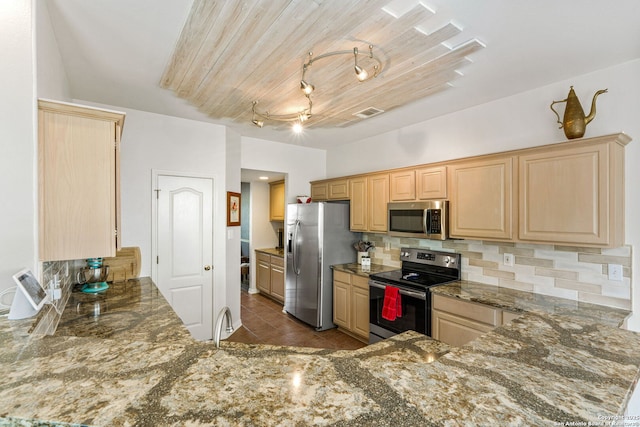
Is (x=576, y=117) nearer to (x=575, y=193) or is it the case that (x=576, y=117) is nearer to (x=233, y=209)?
(x=575, y=193)

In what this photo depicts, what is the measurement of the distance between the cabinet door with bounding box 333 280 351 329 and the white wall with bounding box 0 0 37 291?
3034 mm

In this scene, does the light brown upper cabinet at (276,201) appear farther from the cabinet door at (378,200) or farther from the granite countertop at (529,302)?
the granite countertop at (529,302)

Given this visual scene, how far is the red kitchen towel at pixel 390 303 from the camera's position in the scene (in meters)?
3.05

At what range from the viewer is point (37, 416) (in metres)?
0.64

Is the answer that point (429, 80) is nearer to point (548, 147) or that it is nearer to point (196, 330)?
point (548, 147)

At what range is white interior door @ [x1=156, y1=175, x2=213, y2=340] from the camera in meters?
3.30

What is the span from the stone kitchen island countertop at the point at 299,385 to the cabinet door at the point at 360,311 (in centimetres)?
239

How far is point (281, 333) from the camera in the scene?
12.8 feet

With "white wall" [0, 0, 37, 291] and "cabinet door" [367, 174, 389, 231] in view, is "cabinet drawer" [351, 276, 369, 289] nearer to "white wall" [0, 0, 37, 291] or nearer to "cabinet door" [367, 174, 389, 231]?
"cabinet door" [367, 174, 389, 231]

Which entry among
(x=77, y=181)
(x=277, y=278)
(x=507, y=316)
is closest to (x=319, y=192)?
(x=277, y=278)

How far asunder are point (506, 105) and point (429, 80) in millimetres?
963

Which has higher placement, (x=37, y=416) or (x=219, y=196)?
(x=219, y=196)

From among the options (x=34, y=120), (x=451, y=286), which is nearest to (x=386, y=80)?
(x=451, y=286)

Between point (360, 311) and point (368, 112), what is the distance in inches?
91.2
